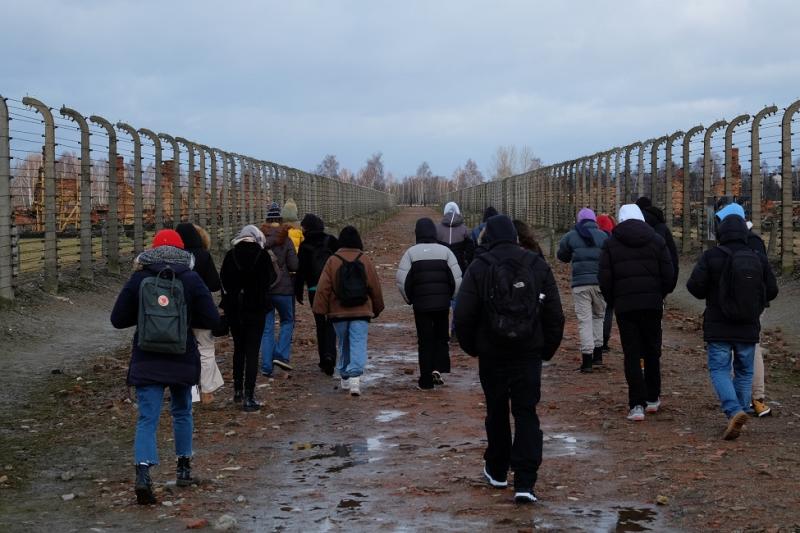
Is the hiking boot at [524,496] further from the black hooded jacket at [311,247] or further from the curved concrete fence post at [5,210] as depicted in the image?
the curved concrete fence post at [5,210]

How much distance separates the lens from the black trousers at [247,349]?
1046cm

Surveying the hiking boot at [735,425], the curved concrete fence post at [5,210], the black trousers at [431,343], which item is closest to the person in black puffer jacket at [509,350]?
the hiking boot at [735,425]

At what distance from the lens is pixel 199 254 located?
10039mm

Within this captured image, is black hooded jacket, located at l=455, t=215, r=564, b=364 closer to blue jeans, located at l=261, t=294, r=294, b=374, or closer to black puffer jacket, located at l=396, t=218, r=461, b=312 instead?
black puffer jacket, located at l=396, t=218, r=461, b=312

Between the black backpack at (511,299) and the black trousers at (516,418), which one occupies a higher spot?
the black backpack at (511,299)

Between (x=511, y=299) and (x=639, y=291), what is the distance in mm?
3236

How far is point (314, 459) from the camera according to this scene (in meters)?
8.27

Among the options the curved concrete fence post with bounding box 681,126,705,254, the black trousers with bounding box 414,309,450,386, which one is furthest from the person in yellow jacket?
the curved concrete fence post with bounding box 681,126,705,254

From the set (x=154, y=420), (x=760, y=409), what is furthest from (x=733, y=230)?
(x=154, y=420)

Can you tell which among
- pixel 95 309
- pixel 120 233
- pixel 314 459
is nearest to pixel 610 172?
pixel 120 233

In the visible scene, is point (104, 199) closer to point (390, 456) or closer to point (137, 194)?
point (137, 194)

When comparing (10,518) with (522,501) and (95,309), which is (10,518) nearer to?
(522,501)

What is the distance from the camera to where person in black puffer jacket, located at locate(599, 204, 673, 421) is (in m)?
9.77

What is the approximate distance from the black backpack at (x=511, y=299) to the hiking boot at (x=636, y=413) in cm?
294
